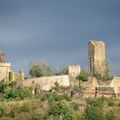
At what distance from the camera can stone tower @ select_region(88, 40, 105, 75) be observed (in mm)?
78750

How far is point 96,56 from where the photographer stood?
260 feet

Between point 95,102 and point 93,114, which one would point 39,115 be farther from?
point 95,102

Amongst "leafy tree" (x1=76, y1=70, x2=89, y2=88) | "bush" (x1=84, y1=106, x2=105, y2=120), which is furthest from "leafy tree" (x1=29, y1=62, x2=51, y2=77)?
"bush" (x1=84, y1=106, x2=105, y2=120)

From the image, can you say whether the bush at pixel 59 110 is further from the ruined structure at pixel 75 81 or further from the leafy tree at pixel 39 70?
the leafy tree at pixel 39 70

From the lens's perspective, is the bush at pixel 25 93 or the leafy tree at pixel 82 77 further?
the leafy tree at pixel 82 77

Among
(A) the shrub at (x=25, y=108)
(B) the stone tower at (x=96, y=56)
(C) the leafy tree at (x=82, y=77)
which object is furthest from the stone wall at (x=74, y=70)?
(A) the shrub at (x=25, y=108)

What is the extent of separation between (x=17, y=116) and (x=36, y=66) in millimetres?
9873

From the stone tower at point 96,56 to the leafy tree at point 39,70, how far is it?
3.94m

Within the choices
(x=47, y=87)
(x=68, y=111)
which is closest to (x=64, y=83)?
(x=47, y=87)

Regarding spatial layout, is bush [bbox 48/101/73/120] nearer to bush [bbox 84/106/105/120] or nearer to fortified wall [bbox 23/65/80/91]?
bush [bbox 84/106/105/120]

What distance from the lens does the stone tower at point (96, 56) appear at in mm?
78750

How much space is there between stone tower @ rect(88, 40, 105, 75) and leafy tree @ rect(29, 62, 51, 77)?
394cm

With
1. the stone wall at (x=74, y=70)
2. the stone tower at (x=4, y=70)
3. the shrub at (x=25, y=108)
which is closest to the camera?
the shrub at (x=25, y=108)

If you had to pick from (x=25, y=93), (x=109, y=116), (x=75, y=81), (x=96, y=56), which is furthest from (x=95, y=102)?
(x=96, y=56)
